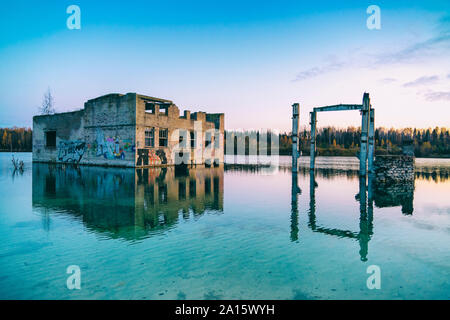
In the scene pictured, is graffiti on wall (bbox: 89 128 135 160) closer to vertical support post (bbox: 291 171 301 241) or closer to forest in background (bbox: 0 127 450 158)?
vertical support post (bbox: 291 171 301 241)

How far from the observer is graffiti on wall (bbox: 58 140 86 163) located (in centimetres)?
2972

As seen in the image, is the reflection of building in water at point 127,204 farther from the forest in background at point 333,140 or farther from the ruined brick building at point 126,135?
the forest in background at point 333,140

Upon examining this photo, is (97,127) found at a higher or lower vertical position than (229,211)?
higher

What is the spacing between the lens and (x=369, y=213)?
925cm

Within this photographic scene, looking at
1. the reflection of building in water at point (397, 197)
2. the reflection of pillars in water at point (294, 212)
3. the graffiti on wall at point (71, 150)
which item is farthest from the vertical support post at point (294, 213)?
the graffiti on wall at point (71, 150)

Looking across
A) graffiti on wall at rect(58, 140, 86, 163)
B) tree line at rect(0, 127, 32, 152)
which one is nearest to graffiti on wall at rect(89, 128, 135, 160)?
graffiti on wall at rect(58, 140, 86, 163)

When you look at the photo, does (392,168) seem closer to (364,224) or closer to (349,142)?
(364,224)

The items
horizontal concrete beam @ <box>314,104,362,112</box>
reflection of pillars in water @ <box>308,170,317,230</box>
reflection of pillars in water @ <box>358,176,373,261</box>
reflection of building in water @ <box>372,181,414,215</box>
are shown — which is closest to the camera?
reflection of pillars in water @ <box>358,176,373,261</box>

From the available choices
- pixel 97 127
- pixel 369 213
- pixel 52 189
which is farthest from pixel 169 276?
pixel 97 127

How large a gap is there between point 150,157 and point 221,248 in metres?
22.2

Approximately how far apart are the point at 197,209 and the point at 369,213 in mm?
5719

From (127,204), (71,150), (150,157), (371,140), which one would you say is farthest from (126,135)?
(371,140)
